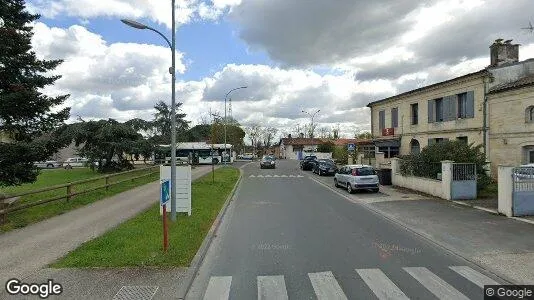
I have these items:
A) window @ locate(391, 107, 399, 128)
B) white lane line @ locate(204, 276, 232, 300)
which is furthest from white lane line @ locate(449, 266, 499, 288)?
window @ locate(391, 107, 399, 128)

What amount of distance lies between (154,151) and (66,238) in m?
31.4

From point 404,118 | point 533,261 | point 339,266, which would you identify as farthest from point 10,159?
point 404,118

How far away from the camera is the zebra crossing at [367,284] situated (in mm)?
6668

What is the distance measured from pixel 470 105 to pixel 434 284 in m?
24.7

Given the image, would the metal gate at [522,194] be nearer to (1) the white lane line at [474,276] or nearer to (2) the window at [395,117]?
(1) the white lane line at [474,276]

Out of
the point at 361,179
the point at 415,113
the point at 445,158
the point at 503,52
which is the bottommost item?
the point at 361,179

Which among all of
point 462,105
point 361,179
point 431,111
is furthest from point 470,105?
point 361,179

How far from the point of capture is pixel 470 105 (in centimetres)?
2880

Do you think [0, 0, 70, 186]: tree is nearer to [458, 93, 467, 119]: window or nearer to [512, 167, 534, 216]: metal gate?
[512, 167, 534, 216]: metal gate

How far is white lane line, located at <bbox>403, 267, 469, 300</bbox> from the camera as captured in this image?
6.62 metres

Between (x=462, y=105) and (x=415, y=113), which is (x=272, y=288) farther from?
(x=415, y=113)

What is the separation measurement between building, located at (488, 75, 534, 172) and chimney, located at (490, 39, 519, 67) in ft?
10.3

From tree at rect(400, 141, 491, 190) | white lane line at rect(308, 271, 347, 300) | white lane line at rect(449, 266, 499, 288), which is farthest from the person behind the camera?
tree at rect(400, 141, 491, 190)

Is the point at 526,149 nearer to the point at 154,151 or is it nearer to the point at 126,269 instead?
the point at 126,269
